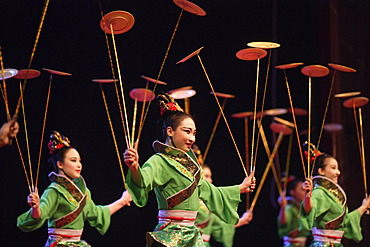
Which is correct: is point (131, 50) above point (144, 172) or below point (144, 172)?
above

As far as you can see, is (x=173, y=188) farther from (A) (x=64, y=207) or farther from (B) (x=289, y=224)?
(B) (x=289, y=224)

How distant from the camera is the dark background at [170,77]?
15.1ft

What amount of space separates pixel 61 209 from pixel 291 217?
319cm

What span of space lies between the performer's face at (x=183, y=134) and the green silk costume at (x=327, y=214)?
1229 millimetres

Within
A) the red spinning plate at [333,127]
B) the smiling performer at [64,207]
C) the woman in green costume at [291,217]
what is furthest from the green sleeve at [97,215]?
the red spinning plate at [333,127]

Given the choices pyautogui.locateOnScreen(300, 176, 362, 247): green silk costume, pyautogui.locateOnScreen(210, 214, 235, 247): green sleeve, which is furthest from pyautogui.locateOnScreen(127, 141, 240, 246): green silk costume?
pyautogui.locateOnScreen(210, 214, 235, 247): green sleeve

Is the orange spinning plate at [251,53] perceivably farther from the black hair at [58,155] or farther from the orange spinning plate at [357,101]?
the orange spinning plate at [357,101]

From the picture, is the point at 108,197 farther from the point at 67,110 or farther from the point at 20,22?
the point at 20,22

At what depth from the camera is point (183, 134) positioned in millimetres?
3527

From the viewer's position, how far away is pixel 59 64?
4.76 metres

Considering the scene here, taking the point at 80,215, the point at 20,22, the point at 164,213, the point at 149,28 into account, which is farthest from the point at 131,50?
the point at 164,213

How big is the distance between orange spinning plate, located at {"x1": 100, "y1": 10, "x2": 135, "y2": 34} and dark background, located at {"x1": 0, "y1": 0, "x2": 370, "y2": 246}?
4.56 feet

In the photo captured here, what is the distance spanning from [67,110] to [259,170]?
2.37m

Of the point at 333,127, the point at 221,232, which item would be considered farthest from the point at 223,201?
the point at 333,127
